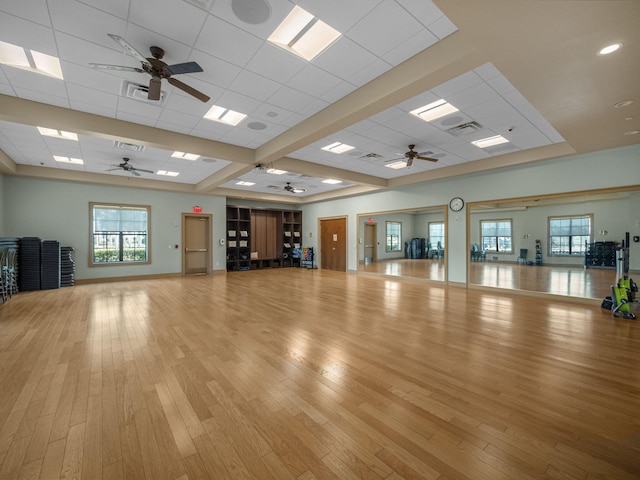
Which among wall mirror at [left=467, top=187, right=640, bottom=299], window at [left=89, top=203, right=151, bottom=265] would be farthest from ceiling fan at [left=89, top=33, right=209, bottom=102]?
wall mirror at [left=467, top=187, right=640, bottom=299]

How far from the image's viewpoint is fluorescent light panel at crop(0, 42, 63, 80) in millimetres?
2957

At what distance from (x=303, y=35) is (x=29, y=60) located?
313 centimetres

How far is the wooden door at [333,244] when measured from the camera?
11.1 m

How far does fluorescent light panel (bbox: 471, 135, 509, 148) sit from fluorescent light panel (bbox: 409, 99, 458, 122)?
1604mm

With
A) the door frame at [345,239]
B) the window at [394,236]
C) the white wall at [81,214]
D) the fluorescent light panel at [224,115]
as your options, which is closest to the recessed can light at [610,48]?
the fluorescent light panel at [224,115]

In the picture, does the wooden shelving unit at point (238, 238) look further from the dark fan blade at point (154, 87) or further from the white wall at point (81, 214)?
the dark fan blade at point (154, 87)

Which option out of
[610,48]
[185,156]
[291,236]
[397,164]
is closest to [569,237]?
[397,164]

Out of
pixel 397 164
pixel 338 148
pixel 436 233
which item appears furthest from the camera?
pixel 436 233

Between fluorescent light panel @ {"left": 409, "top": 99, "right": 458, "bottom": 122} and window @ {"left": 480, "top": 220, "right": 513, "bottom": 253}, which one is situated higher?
fluorescent light panel @ {"left": 409, "top": 99, "right": 458, "bottom": 122}

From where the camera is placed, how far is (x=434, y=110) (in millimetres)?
4125

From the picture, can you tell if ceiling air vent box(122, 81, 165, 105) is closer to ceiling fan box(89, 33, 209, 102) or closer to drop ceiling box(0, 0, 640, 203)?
drop ceiling box(0, 0, 640, 203)

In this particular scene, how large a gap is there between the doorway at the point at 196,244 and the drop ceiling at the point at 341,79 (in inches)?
165

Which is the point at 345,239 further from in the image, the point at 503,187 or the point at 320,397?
the point at 320,397

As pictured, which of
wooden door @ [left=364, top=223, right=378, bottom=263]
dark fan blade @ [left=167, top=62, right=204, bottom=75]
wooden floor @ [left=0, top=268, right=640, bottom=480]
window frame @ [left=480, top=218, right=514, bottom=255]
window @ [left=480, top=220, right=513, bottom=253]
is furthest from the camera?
wooden door @ [left=364, top=223, right=378, bottom=263]
